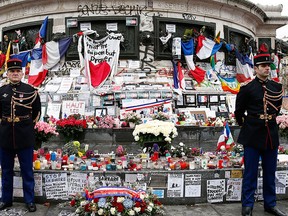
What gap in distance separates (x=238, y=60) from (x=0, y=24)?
473 inches

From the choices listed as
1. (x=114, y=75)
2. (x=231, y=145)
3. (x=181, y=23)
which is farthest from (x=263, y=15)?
(x=231, y=145)

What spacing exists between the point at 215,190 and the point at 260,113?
4.92 feet

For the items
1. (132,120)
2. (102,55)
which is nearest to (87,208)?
(132,120)

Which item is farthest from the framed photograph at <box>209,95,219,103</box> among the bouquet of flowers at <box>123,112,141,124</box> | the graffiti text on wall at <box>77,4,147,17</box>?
the graffiti text on wall at <box>77,4,147,17</box>

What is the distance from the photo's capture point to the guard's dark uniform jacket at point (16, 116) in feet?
19.2

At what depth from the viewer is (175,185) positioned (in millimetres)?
6156

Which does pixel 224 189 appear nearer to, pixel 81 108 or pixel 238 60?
pixel 81 108

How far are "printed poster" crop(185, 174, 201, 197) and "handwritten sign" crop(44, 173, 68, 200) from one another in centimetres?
196

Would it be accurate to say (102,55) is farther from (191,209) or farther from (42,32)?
(191,209)

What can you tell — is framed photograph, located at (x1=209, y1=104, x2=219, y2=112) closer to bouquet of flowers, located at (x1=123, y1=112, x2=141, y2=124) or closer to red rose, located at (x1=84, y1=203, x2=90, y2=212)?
bouquet of flowers, located at (x1=123, y1=112, x2=141, y2=124)

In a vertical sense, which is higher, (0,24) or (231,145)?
(0,24)

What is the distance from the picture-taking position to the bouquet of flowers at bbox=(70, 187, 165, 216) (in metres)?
5.02

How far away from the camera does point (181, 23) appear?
54.7 feet

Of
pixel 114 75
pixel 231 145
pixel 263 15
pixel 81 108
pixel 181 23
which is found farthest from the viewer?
pixel 263 15
